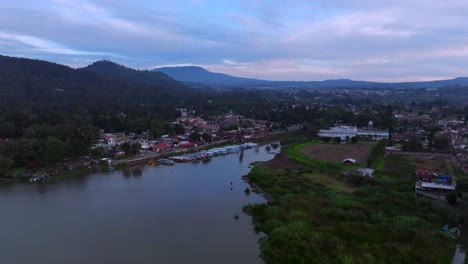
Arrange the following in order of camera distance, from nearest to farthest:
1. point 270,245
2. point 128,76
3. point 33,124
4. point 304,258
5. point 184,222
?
point 304,258, point 270,245, point 184,222, point 33,124, point 128,76

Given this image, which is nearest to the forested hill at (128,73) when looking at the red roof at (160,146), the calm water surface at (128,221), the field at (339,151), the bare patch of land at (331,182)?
the red roof at (160,146)

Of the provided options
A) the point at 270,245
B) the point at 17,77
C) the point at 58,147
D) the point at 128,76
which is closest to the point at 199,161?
the point at 58,147

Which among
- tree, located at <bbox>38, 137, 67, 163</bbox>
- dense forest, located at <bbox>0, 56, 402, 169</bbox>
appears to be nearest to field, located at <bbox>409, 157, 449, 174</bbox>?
dense forest, located at <bbox>0, 56, 402, 169</bbox>

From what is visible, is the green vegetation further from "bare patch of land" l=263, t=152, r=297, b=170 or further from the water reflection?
the water reflection

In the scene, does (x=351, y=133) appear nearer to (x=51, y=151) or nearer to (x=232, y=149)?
(x=232, y=149)

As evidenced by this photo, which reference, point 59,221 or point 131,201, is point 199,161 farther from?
point 59,221

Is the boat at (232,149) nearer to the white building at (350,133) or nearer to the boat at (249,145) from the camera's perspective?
the boat at (249,145)
